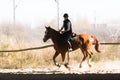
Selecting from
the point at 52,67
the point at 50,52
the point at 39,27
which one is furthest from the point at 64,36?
the point at 39,27

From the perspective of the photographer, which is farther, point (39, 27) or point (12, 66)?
point (39, 27)

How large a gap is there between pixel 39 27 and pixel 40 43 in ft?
17.9

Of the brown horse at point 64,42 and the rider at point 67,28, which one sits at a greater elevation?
the rider at point 67,28

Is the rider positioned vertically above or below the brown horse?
above

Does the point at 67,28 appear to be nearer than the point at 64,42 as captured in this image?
Yes

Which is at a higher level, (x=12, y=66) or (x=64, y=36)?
(x=64, y=36)

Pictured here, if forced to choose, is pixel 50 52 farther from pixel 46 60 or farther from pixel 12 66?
pixel 12 66

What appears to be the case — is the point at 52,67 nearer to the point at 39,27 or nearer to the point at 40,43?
the point at 40,43

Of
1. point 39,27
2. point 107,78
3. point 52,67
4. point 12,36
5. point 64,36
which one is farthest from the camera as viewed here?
point 39,27

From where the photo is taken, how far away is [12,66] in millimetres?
21047

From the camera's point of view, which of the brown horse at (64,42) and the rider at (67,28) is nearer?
the rider at (67,28)

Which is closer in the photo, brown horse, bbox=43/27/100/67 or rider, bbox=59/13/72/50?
rider, bbox=59/13/72/50

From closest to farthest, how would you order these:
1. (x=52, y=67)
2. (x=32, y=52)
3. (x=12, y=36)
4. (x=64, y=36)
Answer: (x=64, y=36) → (x=52, y=67) → (x=32, y=52) → (x=12, y=36)

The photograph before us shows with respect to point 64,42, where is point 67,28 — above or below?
above
